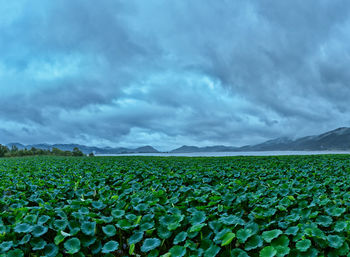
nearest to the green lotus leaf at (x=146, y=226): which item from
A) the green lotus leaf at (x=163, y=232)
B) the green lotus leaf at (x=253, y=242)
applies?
the green lotus leaf at (x=163, y=232)

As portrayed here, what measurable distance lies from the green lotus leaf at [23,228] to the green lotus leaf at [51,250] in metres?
0.37

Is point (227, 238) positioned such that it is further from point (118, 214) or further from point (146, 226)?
point (118, 214)

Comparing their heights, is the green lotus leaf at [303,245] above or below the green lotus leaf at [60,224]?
below

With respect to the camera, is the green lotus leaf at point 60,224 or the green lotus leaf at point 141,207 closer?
the green lotus leaf at point 60,224

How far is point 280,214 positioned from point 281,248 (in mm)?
1767

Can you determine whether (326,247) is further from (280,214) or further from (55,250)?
(55,250)

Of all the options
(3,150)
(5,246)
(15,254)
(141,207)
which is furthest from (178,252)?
(3,150)

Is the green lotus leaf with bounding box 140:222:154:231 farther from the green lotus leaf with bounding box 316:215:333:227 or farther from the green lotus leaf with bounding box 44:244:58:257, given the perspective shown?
the green lotus leaf with bounding box 316:215:333:227

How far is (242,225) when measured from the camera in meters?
3.64

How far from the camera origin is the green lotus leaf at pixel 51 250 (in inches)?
115

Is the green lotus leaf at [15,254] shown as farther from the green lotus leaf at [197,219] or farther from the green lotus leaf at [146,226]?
the green lotus leaf at [197,219]

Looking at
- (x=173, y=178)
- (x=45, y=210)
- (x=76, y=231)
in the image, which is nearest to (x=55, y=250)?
(x=76, y=231)

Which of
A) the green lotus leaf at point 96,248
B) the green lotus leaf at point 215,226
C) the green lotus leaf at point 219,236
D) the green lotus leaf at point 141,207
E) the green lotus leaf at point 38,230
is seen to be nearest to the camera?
the green lotus leaf at point 219,236

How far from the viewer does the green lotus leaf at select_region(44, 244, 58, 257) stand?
115 inches
